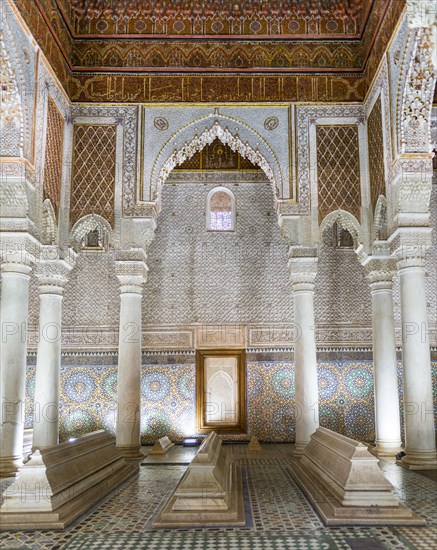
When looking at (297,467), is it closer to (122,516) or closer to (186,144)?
(122,516)

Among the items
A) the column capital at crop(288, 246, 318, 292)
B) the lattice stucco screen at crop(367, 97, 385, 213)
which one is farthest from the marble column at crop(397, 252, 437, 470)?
the column capital at crop(288, 246, 318, 292)

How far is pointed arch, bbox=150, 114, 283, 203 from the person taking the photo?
9727 millimetres

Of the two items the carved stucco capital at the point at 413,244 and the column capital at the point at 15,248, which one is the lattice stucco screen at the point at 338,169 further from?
the column capital at the point at 15,248

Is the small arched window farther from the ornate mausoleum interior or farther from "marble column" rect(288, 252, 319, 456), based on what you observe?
"marble column" rect(288, 252, 319, 456)

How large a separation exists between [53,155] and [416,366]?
5980mm

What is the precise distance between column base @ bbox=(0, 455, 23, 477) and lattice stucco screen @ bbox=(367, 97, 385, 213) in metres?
6.16

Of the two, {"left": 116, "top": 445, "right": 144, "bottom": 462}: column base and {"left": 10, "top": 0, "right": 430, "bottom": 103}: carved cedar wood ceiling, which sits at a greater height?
{"left": 10, "top": 0, "right": 430, "bottom": 103}: carved cedar wood ceiling

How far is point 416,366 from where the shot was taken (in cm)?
812

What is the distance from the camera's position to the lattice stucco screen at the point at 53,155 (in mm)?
8945

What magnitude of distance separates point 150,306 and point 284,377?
300cm

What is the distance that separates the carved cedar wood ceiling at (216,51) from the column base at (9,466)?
220 inches

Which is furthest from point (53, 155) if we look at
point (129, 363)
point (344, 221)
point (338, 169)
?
point (344, 221)

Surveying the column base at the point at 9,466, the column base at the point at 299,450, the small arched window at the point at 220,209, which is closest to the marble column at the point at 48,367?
the column base at the point at 9,466

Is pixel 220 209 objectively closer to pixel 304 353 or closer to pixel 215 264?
pixel 215 264
